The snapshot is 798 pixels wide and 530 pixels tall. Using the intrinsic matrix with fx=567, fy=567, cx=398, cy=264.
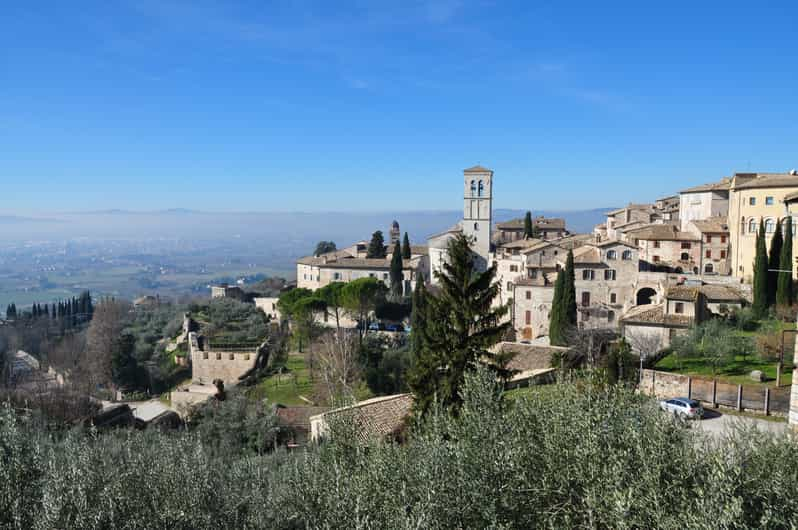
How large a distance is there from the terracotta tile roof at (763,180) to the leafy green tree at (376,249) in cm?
3514

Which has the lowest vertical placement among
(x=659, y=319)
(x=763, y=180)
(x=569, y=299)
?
(x=659, y=319)

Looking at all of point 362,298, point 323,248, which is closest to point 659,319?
point 362,298

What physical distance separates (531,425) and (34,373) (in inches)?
1648

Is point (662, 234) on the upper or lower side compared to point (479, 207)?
lower

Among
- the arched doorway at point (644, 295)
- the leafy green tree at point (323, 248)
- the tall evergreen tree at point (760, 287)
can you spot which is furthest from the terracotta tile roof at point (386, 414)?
the leafy green tree at point (323, 248)

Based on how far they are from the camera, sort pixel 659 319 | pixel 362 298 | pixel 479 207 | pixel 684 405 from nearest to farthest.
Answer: pixel 684 405
pixel 659 319
pixel 362 298
pixel 479 207

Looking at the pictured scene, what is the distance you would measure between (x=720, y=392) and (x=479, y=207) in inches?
1491

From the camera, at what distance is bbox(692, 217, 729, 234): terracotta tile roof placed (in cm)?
4009

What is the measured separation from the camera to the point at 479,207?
55062mm

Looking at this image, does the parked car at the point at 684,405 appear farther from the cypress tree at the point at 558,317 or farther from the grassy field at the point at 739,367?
the cypress tree at the point at 558,317

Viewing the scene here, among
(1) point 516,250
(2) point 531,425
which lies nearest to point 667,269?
(1) point 516,250

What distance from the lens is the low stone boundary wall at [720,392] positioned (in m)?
17.3

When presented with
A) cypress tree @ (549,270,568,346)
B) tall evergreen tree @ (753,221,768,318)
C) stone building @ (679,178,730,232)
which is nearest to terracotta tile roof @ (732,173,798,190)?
stone building @ (679,178,730,232)

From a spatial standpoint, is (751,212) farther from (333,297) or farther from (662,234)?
(333,297)
